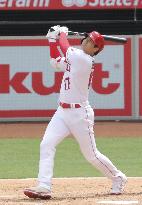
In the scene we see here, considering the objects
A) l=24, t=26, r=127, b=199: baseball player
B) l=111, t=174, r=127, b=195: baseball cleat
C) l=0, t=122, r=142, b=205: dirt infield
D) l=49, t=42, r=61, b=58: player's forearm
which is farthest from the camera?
l=111, t=174, r=127, b=195: baseball cleat

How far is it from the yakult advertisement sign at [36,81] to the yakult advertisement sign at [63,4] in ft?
2.39

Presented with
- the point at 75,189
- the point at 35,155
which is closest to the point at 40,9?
the point at 35,155

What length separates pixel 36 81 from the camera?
18656 millimetres

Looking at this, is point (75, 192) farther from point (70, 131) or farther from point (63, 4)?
point (63, 4)

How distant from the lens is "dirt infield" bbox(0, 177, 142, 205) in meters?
9.10

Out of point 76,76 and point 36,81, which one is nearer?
point 76,76

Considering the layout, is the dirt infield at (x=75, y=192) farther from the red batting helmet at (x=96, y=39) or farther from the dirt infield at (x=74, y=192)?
the red batting helmet at (x=96, y=39)

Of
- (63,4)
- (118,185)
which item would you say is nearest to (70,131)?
(118,185)

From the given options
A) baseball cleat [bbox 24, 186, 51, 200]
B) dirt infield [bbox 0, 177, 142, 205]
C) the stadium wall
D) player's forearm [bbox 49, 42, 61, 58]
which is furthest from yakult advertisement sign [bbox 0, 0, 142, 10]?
baseball cleat [bbox 24, 186, 51, 200]

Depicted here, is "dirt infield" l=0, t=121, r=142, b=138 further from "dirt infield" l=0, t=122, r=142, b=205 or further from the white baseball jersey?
the white baseball jersey

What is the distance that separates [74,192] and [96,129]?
7685 millimetres

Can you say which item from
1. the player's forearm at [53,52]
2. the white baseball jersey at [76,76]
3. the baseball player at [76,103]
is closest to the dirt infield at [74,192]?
the baseball player at [76,103]

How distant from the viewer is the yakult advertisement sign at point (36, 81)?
18.6 metres

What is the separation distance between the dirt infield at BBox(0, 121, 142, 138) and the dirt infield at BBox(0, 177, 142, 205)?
17.8ft
